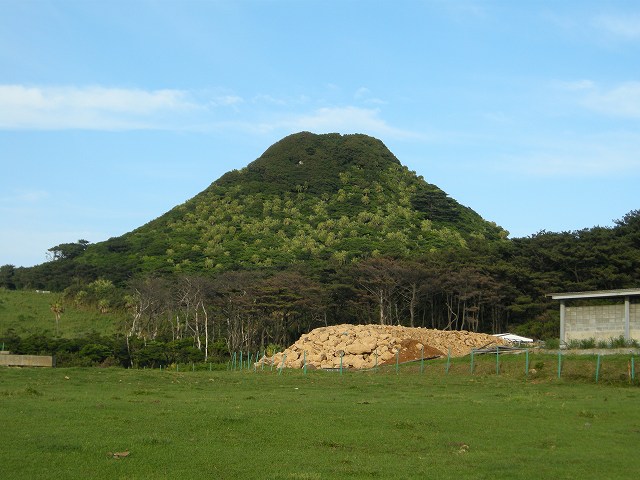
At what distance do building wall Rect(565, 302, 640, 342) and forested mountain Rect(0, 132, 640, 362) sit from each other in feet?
47.0

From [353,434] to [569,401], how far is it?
9.11m

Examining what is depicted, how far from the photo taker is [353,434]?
17672mm

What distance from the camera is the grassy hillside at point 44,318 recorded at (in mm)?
67688

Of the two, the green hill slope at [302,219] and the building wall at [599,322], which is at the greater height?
the green hill slope at [302,219]

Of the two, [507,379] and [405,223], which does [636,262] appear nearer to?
[507,379]

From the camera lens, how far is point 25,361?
43.0 metres

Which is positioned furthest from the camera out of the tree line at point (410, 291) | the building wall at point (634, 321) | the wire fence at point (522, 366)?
the tree line at point (410, 291)

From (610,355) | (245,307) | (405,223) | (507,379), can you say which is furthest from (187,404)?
(405,223)

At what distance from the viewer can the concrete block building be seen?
37.5 meters

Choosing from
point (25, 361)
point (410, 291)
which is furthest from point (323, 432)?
point (410, 291)

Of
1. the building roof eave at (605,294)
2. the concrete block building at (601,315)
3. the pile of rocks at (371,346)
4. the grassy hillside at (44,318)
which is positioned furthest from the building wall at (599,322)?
the grassy hillside at (44,318)

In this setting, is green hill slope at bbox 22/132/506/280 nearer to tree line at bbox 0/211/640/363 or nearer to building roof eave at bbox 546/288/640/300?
tree line at bbox 0/211/640/363

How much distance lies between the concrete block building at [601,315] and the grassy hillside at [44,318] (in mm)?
38464

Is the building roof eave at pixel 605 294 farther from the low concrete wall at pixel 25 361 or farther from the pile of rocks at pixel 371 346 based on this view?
the low concrete wall at pixel 25 361
